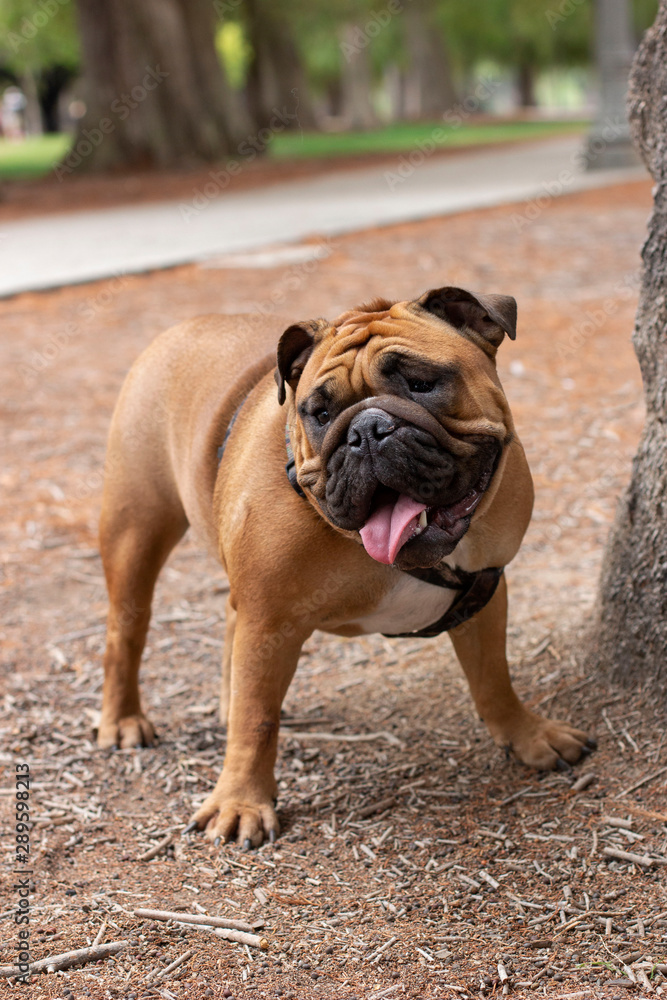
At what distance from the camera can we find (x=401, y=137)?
36.2 meters

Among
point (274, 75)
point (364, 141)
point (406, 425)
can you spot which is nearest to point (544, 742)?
point (406, 425)

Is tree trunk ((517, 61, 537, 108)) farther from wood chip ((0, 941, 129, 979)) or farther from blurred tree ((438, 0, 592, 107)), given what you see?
wood chip ((0, 941, 129, 979))

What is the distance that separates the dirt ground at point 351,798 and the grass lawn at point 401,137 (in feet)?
80.8

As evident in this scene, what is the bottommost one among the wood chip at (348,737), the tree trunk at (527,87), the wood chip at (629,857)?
the tree trunk at (527,87)

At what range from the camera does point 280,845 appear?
3262 mm

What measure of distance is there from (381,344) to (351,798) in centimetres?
153

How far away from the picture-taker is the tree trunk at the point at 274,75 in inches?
1495

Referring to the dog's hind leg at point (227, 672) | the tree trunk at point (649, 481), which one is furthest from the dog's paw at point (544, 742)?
the dog's hind leg at point (227, 672)

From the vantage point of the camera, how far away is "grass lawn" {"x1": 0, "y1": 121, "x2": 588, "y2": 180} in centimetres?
2953

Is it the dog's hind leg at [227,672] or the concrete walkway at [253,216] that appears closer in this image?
the dog's hind leg at [227,672]

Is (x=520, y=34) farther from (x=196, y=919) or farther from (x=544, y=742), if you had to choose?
(x=196, y=919)

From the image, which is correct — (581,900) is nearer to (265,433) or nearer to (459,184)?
(265,433)

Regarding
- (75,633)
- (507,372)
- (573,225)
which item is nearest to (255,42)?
(573,225)

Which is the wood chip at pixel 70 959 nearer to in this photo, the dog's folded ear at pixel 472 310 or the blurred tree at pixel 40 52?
the dog's folded ear at pixel 472 310
